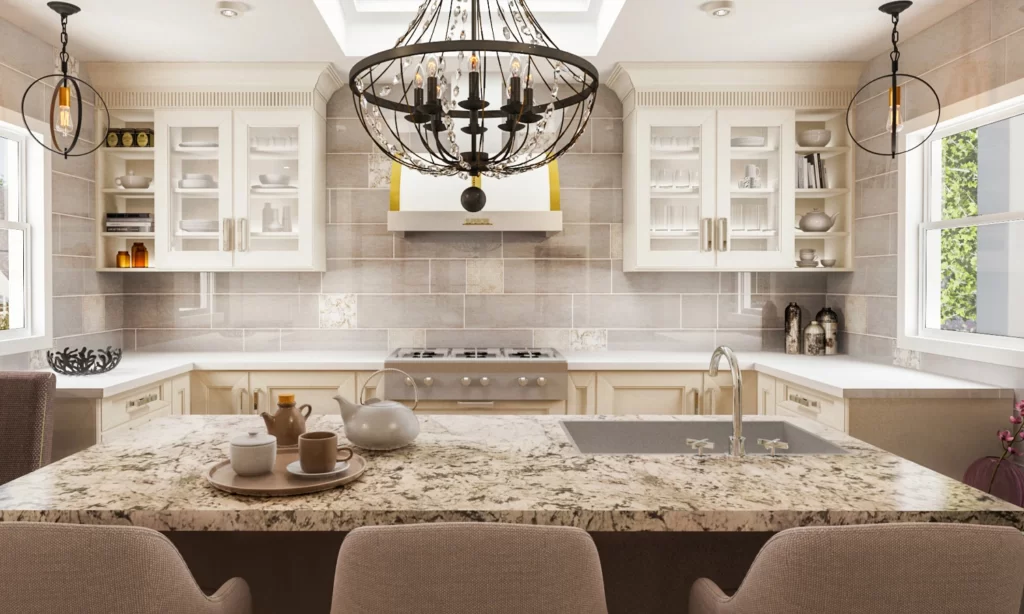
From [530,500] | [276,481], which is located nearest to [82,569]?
[276,481]

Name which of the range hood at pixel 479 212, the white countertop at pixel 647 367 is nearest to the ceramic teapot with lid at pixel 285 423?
the white countertop at pixel 647 367

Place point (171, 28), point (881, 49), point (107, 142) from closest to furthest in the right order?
point (171, 28)
point (881, 49)
point (107, 142)

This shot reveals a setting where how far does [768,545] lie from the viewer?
104 cm

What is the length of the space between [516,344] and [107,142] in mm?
2532

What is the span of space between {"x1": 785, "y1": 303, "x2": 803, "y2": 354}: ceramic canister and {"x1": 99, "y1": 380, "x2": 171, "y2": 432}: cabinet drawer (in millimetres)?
3342

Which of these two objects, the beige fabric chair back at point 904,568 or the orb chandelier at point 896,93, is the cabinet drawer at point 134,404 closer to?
the beige fabric chair back at point 904,568

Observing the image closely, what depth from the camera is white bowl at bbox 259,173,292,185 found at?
147 inches

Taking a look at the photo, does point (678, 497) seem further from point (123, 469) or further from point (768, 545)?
point (123, 469)

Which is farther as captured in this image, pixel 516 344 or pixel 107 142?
pixel 516 344

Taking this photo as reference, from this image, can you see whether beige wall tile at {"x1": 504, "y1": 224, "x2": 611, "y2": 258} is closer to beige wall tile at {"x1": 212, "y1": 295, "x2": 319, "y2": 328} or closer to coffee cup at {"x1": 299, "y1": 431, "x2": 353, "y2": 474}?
beige wall tile at {"x1": 212, "y1": 295, "x2": 319, "y2": 328}

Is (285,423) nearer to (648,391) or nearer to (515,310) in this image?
(648,391)

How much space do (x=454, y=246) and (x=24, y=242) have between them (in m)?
2.13

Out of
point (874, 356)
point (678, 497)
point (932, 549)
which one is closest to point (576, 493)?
point (678, 497)

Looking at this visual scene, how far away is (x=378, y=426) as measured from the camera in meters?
1.71
